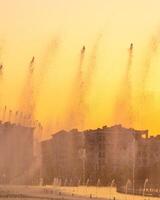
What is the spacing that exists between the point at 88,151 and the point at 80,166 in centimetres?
1175

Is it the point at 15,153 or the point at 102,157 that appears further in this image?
the point at 102,157

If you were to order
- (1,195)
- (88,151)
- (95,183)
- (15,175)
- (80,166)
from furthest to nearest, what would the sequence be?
(88,151)
(80,166)
(95,183)
(15,175)
(1,195)

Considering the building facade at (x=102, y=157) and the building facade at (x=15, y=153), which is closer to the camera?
the building facade at (x=15, y=153)

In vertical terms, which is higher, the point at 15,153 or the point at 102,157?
the point at 102,157

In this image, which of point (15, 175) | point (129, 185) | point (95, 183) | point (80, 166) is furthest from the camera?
point (80, 166)

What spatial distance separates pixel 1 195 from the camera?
68.9 metres

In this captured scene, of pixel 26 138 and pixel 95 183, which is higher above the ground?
pixel 26 138

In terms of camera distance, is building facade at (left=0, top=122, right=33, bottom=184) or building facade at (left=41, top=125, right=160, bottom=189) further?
building facade at (left=41, top=125, right=160, bottom=189)

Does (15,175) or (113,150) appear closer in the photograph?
(15,175)

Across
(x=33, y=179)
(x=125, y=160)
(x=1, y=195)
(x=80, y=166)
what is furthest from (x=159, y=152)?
(x=1, y=195)

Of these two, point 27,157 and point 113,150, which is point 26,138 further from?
point 113,150

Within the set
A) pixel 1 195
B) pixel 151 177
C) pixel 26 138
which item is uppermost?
pixel 26 138

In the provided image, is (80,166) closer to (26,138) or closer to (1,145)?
(26,138)

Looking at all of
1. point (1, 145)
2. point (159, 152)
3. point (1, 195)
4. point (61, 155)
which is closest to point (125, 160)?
point (159, 152)
